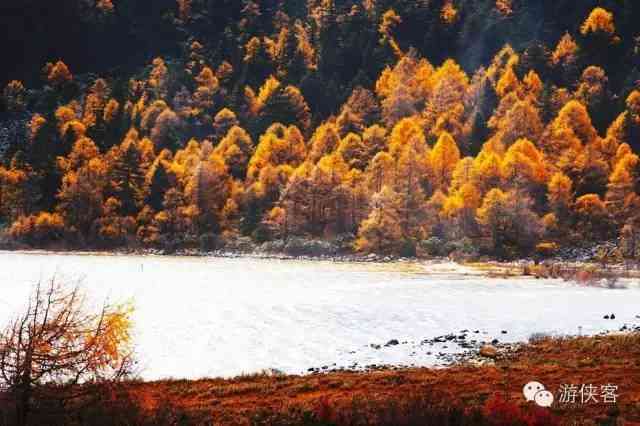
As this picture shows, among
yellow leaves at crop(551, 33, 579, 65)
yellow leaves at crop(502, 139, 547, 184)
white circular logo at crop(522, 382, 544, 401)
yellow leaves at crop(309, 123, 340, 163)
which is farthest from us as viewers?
yellow leaves at crop(551, 33, 579, 65)

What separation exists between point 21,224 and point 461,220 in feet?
317

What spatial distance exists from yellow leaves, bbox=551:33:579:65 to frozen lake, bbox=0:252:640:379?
380 ft

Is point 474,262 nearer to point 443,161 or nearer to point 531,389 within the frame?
point 443,161

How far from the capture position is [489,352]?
3734 centimetres

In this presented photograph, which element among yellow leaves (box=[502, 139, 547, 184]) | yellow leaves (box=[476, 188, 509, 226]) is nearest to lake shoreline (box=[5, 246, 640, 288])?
yellow leaves (box=[476, 188, 509, 226])

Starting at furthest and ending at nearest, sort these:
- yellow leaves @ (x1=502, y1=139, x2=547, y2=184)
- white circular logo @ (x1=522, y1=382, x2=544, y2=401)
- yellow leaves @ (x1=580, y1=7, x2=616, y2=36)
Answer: yellow leaves @ (x1=580, y1=7, x2=616, y2=36) < yellow leaves @ (x1=502, y1=139, x2=547, y2=184) < white circular logo @ (x1=522, y1=382, x2=544, y2=401)

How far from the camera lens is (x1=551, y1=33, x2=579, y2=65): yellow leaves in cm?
18446

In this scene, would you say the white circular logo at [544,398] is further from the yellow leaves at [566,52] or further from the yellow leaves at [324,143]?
the yellow leaves at [566,52]

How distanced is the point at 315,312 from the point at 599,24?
162 m

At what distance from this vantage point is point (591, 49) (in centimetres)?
18512

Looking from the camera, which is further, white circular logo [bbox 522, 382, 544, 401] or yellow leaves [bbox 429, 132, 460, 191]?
yellow leaves [bbox 429, 132, 460, 191]

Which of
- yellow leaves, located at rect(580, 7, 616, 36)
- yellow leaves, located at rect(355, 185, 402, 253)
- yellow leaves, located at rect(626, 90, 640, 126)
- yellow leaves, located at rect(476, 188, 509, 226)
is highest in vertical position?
yellow leaves, located at rect(580, 7, 616, 36)

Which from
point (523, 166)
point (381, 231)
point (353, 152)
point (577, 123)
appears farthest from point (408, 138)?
point (381, 231)

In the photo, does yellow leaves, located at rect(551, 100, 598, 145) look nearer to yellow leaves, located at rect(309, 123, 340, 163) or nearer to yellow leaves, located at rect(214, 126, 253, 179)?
yellow leaves, located at rect(309, 123, 340, 163)
